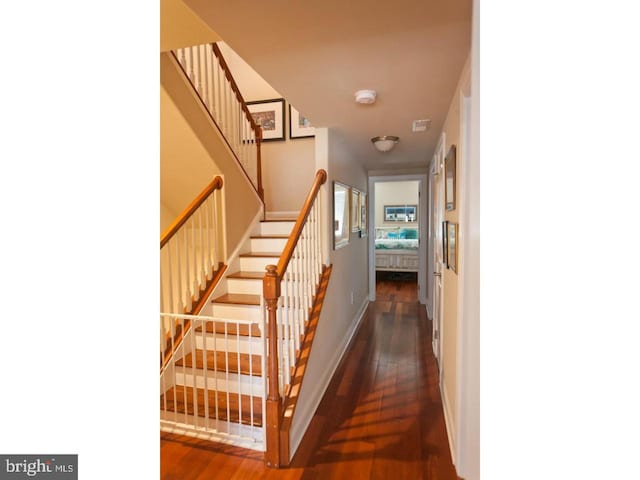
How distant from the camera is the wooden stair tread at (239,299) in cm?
272

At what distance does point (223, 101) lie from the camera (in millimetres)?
3150

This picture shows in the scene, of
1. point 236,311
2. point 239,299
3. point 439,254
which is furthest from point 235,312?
point 439,254

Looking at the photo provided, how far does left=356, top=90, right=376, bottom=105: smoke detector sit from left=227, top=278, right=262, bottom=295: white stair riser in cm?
182

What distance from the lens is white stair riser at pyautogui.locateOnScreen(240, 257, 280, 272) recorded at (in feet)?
10.7

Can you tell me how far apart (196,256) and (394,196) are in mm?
6566

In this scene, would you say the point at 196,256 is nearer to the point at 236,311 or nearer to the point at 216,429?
the point at 236,311

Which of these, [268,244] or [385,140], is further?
[268,244]

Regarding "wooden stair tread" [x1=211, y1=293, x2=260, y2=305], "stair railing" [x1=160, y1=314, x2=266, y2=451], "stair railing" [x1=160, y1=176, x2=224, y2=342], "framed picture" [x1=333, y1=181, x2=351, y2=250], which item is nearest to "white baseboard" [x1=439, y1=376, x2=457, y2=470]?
"stair railing" [x1=160, y1=314, x2=266, y2=451]

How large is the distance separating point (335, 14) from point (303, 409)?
2.32 m

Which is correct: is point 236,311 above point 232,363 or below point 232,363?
above

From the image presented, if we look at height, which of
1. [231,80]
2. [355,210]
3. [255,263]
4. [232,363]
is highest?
[231,80]
